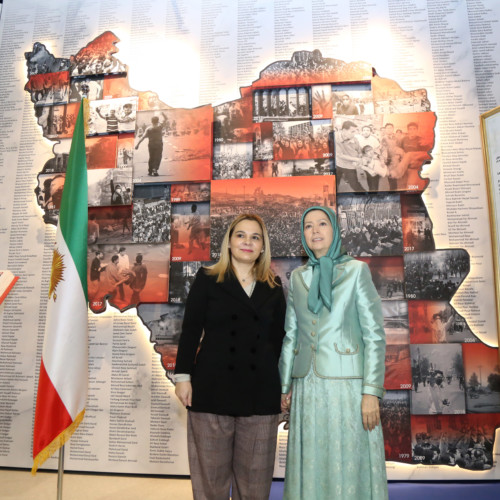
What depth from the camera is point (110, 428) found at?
2.92 meters

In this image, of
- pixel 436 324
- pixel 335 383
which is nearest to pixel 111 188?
pixel 335 383

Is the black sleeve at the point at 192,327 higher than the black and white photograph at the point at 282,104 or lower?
lower

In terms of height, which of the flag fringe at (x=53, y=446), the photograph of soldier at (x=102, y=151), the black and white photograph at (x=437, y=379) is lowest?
the flag fringe at (x=53, y=446)

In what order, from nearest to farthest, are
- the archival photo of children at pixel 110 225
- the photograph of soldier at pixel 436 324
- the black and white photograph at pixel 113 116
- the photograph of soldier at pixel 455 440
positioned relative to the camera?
the photograph of soldier at pixel 455 440, the photograph of soldier at pixel 436 324, the archival photo of children at pixel 110 225, the black and white photograph at pixel 113 116

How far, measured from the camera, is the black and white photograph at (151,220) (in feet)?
10.1

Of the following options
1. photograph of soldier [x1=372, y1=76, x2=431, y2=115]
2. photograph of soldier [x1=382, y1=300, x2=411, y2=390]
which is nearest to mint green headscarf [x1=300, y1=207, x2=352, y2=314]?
photograph of soldier [x1=382, y1=300, x2=411, y2=390]

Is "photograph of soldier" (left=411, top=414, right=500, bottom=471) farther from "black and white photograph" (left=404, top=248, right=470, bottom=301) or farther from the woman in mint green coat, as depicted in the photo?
the woman in mint green coat

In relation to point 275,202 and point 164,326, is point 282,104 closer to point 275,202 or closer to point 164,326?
point 275,202

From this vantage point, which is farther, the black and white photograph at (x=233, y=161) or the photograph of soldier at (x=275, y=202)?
the black and white photograph at (x=233, y=161)

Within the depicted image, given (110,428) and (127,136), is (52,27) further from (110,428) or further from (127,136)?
(110,428)

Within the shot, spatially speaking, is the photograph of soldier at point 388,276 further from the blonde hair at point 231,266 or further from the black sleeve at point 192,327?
the black sleeve at point 192,327

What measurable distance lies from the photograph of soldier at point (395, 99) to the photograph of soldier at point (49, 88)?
8.18 feet

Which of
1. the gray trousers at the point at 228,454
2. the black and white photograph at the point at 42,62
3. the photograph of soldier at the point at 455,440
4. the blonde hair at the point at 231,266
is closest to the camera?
the gray trousers at the point at 228,454

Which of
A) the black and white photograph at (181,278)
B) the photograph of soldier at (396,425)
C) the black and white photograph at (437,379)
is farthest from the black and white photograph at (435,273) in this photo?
the black and white photograph at (181,278)
